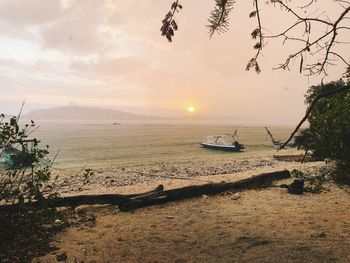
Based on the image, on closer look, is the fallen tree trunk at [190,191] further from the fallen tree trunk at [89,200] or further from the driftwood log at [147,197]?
the fallen tree trunk at [89,200]

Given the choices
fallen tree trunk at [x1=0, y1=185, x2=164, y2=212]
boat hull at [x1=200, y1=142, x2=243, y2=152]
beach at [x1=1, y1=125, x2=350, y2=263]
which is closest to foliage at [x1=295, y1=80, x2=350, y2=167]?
beach at [x1=1, y1=125, x2=350, y2=263]

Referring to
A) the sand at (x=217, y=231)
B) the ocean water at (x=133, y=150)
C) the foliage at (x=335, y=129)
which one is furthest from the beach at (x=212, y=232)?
the ocean water at (x=133, y=150)

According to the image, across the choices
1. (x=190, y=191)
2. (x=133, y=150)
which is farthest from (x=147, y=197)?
(x=133, y=150)

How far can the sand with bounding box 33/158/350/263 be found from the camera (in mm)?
6863

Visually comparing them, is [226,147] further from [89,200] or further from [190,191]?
[89,200]

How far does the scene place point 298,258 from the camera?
258 inches

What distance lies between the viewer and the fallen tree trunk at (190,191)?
10.6 metres

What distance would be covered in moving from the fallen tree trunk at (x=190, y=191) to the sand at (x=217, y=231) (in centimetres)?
28

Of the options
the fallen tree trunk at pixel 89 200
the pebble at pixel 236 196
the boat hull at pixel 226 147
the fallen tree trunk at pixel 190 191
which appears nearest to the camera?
the fallen tree trunk at pixel 89 200

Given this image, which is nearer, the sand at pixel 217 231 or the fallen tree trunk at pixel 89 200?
the sand at pixel 217 231

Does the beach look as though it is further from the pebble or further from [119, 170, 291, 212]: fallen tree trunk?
[119, 170, 291, 212]: fallen tree trunk

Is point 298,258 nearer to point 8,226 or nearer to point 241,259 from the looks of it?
point 241,259

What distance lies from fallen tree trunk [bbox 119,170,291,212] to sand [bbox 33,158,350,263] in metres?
0.28

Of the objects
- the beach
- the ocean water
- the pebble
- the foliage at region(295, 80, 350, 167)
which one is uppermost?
the foliage at region(295, 80, 350, 167)
